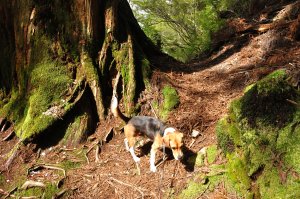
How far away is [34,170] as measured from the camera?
17.9ft

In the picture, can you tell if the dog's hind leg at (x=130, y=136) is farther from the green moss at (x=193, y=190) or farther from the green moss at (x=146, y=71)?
the green moss at (x=193, y=190)

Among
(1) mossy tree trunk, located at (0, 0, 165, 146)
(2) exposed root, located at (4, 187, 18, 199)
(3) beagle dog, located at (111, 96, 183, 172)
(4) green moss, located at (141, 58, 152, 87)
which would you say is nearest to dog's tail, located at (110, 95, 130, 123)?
(3) beagle dog, located at (111, 96, 183, 172)

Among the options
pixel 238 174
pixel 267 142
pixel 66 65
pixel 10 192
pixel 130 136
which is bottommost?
pixel 10 192

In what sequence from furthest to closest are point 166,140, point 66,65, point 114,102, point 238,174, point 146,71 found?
point 146,71
point 66,65
point 114,102
point 166,140
point 238,174

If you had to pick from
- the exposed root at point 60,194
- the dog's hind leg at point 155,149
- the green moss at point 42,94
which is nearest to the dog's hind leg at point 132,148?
the dog's hind leg at point 155,149

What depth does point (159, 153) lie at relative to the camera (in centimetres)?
536

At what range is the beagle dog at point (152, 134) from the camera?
15.7 ft

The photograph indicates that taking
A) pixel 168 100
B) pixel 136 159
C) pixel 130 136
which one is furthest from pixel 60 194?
Answer: pixel 168 100

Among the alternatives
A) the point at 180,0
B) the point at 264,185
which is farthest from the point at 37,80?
the point at 180,0

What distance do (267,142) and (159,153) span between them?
203 centimetres

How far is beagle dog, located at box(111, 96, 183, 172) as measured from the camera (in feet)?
15.7

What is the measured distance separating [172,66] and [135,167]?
10.9 ft

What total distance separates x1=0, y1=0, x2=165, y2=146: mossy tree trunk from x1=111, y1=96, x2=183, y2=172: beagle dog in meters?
0.58

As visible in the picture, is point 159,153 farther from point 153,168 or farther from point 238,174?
point 238,174
